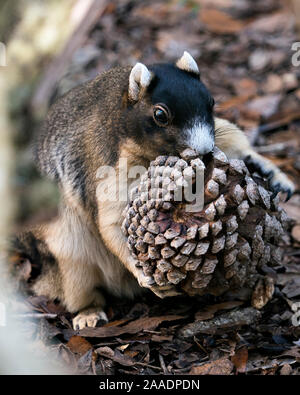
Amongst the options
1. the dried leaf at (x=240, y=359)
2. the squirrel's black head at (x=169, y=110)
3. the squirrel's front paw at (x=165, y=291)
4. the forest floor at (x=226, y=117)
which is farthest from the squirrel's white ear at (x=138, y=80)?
the dried leaf at (x=240, y=359)

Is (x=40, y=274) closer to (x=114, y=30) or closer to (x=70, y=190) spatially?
(x=70, y=190)

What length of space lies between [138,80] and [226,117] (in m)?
2.53

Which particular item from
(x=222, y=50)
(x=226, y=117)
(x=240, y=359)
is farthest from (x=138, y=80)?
(x=222, y=50)

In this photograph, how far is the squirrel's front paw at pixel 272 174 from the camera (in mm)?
4238

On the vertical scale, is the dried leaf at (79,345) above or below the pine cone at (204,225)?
below

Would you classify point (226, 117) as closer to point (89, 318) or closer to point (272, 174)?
point (272, 174)

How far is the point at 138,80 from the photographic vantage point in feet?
13.5

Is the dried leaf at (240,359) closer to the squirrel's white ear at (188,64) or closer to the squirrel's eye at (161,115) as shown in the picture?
the squirrel's eye at (161,115)

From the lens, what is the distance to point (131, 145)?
413cm

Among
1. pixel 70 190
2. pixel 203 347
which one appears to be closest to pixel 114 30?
pixel 70 190

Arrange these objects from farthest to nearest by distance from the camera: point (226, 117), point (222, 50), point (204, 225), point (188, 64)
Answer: point (222, 50), point (226, 117), point (188, 64), point (204, 225)

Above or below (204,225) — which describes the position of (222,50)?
below

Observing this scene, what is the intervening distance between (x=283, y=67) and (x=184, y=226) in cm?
461

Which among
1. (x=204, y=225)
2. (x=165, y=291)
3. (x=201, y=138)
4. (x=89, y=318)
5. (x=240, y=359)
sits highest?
(x=201, y=138)
